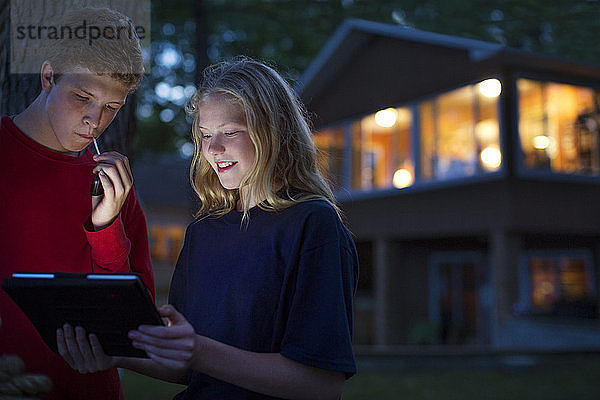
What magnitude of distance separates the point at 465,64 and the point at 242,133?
12.5 meters

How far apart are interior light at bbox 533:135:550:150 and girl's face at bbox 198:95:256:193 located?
12.3 m

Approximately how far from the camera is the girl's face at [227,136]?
183cm

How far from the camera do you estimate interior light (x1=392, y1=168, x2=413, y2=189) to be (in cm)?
1520

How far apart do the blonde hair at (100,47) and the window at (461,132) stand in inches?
460

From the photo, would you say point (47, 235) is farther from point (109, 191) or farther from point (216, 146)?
point (216, 146)

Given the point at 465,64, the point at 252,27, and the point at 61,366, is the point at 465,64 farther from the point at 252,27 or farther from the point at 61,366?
the point at 61,366

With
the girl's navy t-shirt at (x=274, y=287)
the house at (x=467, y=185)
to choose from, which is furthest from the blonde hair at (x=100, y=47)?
the house at (x=467, y=185)

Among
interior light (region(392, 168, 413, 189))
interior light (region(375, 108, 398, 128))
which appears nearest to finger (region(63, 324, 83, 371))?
interior light (region(392, 168, 413, 189))

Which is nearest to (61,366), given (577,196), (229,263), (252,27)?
(229,263)

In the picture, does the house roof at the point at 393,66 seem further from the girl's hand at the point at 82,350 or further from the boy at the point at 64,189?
the girl's hand at the point at 82,350

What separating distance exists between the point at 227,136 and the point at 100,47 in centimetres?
46

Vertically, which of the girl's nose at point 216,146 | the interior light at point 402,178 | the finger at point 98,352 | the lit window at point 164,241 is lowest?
the finger at point 98,352

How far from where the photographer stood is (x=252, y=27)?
37.3 feet

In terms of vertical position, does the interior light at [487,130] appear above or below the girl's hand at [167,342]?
above
